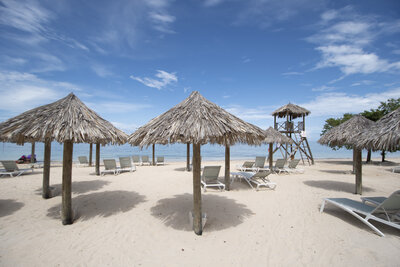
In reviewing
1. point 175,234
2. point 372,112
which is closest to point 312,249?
point 175,234

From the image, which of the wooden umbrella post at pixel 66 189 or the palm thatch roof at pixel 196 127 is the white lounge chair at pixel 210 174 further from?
the wooden umbrella post at pixel 66 189

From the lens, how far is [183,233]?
3779mm

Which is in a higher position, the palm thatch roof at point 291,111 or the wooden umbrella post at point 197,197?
the palm thatch roof at point 291,111

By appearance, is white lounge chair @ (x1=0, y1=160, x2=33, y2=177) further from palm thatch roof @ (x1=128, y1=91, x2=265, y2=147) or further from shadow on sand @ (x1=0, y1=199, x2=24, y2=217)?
palm thatch roof @ (x1=128, y1=91, x2=265, y2=147)

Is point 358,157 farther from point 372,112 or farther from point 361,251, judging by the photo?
point 372,112

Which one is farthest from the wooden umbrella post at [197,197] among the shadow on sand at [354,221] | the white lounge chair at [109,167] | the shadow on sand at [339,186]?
the white lounge chair at [109,167]

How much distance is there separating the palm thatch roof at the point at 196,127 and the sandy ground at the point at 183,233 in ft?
6.06

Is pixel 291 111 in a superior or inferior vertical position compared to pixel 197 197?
superior

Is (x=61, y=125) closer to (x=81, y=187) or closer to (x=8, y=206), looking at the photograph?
(x=8, y=206)

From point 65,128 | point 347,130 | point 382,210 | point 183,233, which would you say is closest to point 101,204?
point 65,128

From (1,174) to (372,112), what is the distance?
1115 inches

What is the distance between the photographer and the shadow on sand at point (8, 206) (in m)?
4.77

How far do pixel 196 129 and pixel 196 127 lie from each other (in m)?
0.04

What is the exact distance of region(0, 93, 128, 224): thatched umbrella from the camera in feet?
12.3
